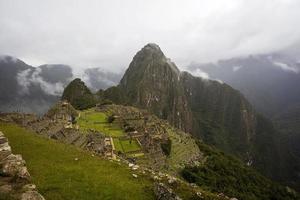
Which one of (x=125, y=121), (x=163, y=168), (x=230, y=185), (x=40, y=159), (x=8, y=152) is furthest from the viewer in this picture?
(x=125, y=121)

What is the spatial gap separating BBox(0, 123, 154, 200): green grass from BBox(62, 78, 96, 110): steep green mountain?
126m

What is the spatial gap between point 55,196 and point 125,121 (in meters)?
87.0

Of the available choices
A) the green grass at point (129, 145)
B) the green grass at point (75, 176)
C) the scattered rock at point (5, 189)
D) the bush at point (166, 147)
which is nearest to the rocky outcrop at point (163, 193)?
the green grass at point (75, 176)

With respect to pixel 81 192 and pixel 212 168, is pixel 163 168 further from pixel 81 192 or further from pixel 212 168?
pixel 81 192

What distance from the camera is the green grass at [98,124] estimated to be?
309 ft

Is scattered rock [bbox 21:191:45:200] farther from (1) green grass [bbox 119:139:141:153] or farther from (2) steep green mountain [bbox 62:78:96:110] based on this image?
(2) steep green mountain [bbox 62:78:96:110]

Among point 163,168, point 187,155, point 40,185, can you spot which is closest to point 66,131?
point 163,168

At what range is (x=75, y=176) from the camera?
28344mm

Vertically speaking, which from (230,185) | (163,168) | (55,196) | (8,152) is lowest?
(230,185)

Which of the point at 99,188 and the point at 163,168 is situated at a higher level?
the point at 99,188

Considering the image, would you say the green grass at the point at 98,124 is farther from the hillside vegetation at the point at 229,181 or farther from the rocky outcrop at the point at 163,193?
the rocky outcrop at the point at 163,193

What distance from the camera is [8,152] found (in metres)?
28.3

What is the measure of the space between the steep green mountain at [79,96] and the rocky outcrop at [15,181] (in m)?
135

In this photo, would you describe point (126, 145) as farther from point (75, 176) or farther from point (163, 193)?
point (163, 193)
